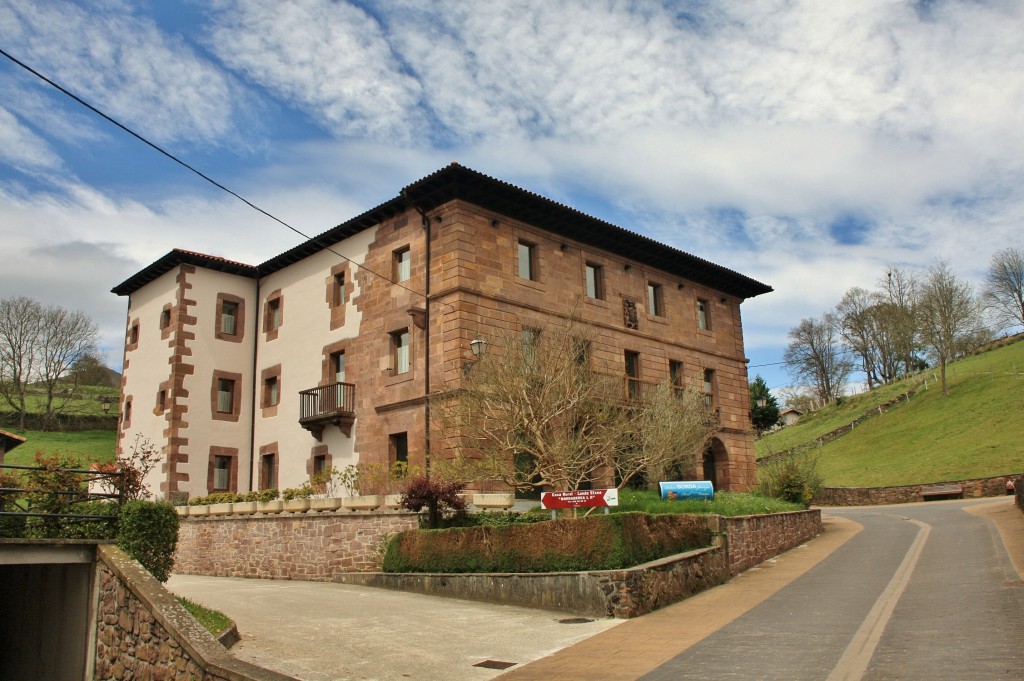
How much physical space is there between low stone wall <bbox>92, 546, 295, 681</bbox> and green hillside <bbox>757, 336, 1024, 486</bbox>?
39009mm

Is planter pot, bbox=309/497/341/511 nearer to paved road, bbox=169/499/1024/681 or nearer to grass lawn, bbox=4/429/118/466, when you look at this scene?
paved road, bbox=169/499/1024/681

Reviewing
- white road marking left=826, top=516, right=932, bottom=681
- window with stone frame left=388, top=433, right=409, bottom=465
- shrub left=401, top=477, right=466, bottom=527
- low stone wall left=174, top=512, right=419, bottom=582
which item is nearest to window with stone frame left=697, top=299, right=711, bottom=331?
window with stone frame left=388, top=433, right=409, bottom=465

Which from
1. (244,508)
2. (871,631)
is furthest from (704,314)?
(871,631)

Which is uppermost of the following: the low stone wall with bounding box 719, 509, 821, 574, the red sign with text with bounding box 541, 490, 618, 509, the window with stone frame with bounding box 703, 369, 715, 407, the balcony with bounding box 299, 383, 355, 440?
the window with stone frame with bounding box 703, 369, 715, 407

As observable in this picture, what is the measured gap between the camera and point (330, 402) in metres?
25.9

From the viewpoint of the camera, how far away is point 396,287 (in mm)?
25031

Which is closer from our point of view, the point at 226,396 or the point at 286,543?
the point at 286,543

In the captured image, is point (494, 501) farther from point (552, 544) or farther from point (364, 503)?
point (552, 544)

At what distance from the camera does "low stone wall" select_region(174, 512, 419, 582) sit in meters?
19.1

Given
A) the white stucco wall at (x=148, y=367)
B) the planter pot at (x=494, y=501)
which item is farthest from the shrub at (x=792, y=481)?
the white stucco wall at (x=148, y=367)

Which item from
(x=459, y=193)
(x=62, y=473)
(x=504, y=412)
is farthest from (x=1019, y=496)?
(x=62, y=473)

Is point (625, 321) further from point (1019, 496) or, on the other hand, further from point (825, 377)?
point (825, 377)

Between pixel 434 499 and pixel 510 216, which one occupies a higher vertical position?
pixel 510 216

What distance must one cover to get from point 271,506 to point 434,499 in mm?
6192
